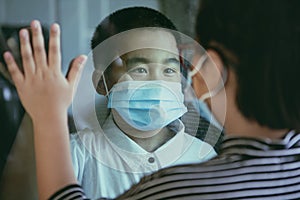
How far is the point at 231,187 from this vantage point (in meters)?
0.70

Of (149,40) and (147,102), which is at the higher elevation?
(149,40)

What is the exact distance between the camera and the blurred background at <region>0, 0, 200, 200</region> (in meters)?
0.83

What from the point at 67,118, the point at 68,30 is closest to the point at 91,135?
the point at 67,118

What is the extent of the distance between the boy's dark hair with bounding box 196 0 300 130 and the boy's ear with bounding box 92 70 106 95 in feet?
0.84

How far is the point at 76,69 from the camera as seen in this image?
827mm

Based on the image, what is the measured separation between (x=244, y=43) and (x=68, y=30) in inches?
13.2

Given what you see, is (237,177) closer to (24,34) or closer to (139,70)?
(139,70)

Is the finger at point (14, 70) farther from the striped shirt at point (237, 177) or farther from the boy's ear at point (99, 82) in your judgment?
the striped shirt at point (237, 177)

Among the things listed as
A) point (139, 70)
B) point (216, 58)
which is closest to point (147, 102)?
point (139, 70)

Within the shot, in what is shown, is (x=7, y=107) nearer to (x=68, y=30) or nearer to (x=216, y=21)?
(x=68, y=30)

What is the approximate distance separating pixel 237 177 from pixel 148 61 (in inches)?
11.5

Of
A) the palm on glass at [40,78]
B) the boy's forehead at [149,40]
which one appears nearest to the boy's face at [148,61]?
the boy's forehead at [149,40]

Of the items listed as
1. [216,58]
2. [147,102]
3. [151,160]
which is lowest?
[151,160]

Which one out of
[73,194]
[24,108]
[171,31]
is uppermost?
[171,31]
